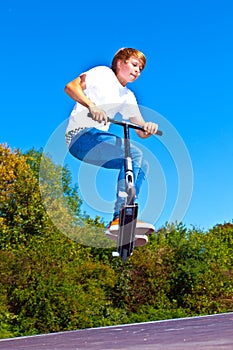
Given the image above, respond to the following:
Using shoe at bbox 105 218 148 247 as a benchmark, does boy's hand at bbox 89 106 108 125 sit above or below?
above

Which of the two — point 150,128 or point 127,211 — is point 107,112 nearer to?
point 150,128

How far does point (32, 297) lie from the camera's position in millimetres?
15719

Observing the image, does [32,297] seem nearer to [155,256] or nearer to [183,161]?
[155,256]

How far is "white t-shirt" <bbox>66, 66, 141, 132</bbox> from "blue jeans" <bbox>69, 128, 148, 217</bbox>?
1.7 inches

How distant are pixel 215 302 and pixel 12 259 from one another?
5.71 meters

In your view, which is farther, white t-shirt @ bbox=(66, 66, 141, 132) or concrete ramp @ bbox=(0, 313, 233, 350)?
concrete ramp @ bbox=(0, 313, 233, 350)

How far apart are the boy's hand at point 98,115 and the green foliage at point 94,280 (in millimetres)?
9680

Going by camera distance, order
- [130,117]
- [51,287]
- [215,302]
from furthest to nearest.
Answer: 1. [215,302]
2. [51,287]
3. [130,117]

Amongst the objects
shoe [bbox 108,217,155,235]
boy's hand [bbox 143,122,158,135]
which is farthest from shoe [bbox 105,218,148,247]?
boy's hand [bbox 143,122,158,135]

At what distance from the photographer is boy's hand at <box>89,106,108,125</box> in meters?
2.49

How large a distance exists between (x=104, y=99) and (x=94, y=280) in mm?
14542

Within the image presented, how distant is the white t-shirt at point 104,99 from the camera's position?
8.49 feet

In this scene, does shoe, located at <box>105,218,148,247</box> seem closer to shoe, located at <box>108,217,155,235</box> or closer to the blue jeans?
shoe, located at <box>108,217,155,235</box>

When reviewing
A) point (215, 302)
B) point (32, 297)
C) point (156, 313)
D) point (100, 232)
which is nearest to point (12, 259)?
point (32, 297)
